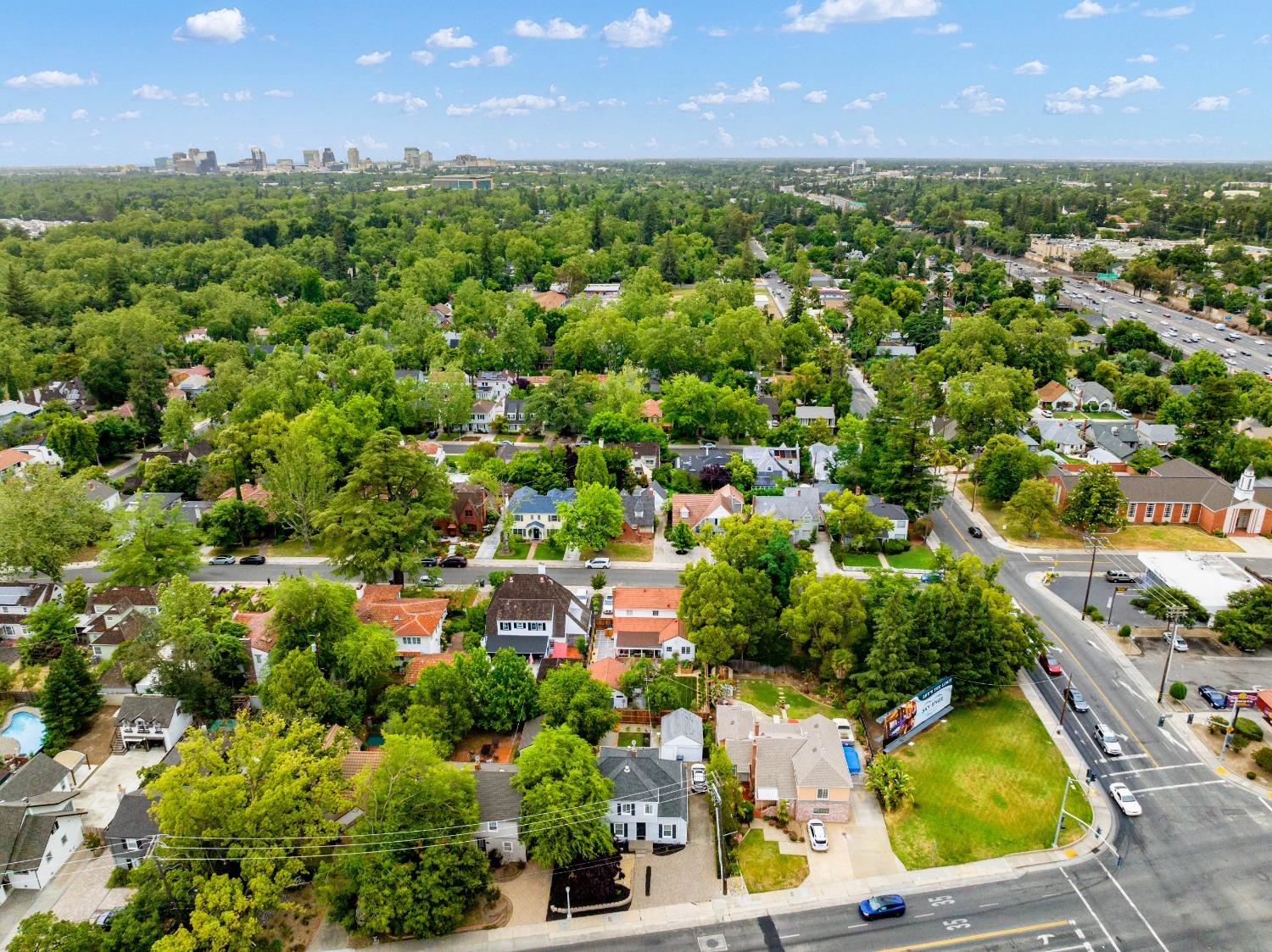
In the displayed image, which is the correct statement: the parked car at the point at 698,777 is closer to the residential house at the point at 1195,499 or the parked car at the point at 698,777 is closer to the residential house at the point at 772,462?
the residential house at the point at 772,462

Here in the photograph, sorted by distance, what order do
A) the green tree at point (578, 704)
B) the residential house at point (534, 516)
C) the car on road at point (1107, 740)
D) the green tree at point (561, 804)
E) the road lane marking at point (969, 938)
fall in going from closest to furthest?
the road lane marking at point (969, 938) → the green tree at point (561, 804) → the green tree at point (578, 704) → the car on road at point (1107, 740) → the residential house at point (534, 516)

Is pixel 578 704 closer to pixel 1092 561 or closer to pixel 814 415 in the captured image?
pixel 1092 561

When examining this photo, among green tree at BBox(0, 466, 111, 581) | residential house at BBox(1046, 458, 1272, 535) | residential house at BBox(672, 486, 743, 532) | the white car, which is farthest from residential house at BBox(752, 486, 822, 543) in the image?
green tree at BBox(0, 466, 111, 581)

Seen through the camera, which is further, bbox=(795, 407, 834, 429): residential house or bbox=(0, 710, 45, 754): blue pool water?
bbox=(795, 407, 834, 429): residential house

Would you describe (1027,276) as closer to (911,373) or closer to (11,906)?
(911,373)

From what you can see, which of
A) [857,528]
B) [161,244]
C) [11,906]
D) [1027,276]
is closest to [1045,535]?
[857,528]

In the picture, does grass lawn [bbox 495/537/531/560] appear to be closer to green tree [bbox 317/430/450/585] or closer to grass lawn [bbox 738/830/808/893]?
green tree [bbox 317/430/450/585]

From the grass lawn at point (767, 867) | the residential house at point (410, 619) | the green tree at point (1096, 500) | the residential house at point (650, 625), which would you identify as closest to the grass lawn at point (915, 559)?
the green tree at point (1096, 500)
